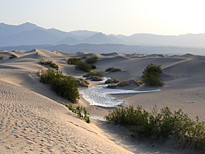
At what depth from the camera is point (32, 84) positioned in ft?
30.4

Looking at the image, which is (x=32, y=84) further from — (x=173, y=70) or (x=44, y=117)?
(x=173, y=70)

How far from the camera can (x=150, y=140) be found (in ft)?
17.4

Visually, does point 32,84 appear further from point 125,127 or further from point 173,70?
point 173,70

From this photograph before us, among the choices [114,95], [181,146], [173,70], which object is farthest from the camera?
[173,70]

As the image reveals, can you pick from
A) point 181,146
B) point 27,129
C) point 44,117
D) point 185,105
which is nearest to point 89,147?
point 27,129

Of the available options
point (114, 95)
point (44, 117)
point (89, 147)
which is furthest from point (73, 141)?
point (114, 95)

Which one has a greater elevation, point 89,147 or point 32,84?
point 32,84

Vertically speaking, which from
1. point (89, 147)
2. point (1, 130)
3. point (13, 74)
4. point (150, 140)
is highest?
point (13, 74)

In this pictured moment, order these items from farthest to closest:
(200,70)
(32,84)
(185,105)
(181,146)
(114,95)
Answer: (200,70)
(114,95)
(32,84)
(185,105)
(181,146)

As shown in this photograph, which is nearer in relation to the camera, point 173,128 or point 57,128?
point 57,128

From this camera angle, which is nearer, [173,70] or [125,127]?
[125,127]

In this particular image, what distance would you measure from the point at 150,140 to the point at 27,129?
11.0ft

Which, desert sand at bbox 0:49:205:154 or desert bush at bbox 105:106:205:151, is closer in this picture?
desert sand at bbox 0:49:205:154

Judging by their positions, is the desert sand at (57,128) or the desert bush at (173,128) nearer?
the desert sand at (57,128)
